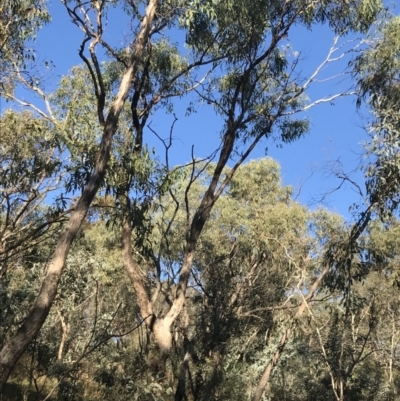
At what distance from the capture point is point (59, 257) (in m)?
3.72

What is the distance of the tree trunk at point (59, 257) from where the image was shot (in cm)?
318

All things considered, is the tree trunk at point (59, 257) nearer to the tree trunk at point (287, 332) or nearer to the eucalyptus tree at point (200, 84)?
the eucalyptus tree at point (200, 84)

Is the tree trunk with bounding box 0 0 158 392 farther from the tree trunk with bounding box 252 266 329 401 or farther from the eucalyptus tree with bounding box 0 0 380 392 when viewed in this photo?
the tree trunk with bounding box 252 266 329 401

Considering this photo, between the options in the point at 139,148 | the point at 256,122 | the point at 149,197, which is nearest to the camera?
the point at 149,197

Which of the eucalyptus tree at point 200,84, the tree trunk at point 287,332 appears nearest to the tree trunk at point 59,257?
the eucalyptus tree at point 200,84

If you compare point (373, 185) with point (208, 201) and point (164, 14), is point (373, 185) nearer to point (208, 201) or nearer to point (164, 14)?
point (208, 201)

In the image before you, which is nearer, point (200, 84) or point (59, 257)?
point (59, 257)

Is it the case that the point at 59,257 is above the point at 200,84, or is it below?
below

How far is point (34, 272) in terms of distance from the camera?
31.0ft

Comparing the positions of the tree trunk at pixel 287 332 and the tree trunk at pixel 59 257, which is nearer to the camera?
the tree trunk at pixel 59 257

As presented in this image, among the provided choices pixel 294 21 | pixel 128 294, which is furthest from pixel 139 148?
pixel 128 294

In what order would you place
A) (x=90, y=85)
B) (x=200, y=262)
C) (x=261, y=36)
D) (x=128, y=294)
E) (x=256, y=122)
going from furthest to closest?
(x=128, y=294) < (x=200, y=262) < (x=90, y=85) < (x=256, y=122) < (x=261, y=36)

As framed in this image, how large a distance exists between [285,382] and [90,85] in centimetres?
886

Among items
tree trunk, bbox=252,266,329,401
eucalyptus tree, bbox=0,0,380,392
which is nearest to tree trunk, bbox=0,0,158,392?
eucalyptus tree, bbox=0,0,380,392
